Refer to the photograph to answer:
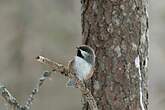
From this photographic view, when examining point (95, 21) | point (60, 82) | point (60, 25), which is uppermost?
point (95, 21)

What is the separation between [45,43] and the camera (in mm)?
5090

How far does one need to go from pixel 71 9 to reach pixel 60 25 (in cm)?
29

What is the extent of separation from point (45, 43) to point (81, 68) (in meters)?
3.64

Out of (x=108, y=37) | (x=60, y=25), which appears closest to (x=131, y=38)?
(x=108, y=37)

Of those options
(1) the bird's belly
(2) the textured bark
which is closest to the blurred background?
(2) the textured bark

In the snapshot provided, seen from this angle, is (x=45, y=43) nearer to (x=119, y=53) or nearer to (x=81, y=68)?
(x=119, y=53)

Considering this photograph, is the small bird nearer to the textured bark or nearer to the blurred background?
the textured bark

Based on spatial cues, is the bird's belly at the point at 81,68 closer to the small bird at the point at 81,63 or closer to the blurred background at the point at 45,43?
the small bird at the point at 81,63

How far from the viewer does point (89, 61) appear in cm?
149

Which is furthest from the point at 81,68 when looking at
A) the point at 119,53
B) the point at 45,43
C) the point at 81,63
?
the point at 45,43

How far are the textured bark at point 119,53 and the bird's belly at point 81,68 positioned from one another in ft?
A: 0.85

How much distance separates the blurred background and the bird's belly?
343cm

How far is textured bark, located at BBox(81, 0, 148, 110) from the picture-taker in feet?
5.72

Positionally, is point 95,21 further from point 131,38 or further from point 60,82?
point 60,82
